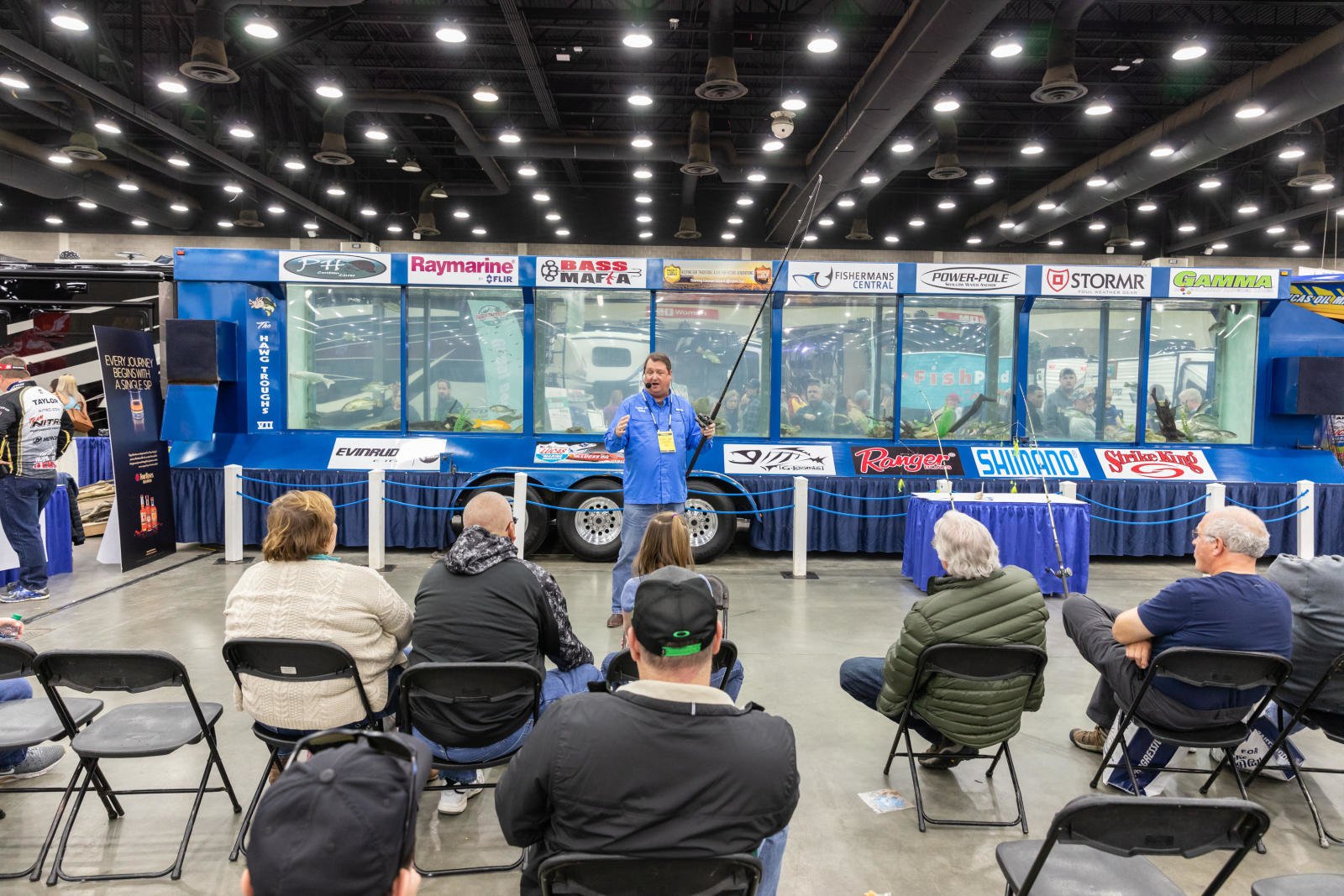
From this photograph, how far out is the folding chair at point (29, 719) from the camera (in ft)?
8.14

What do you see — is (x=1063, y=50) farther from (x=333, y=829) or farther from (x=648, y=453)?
(x=333, y=829)

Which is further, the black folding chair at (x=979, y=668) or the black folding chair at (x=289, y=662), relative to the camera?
the black folding chair at (x=979, y=668)

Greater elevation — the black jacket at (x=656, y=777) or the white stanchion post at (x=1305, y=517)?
the black jacket at (x=656, y=777)

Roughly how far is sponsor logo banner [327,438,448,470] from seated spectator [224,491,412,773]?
489 centimetres

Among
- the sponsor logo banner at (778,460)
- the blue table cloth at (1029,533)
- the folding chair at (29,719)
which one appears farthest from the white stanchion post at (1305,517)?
the folding chair at (29,719)

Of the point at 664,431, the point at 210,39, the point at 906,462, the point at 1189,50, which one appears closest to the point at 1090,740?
the point at 664,431

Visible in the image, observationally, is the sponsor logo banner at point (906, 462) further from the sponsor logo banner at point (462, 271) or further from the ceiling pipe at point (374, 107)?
the ceiling pipe at point (374, 107)

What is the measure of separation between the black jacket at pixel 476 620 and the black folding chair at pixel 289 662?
9.0 inches

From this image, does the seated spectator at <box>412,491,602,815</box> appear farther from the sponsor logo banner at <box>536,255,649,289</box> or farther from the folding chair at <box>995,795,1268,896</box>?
the sponsor logo banner at <box>536,255,649,289</box>

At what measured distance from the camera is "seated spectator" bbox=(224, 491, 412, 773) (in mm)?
2537

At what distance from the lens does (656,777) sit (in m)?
1.39

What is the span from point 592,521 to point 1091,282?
5.52 meters

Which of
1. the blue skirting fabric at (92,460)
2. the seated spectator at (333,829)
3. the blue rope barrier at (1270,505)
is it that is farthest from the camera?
the blue skirting fabric at (92,460)

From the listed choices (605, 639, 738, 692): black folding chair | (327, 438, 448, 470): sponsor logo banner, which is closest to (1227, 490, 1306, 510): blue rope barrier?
(605, 639, 738, 692): black folding chair
